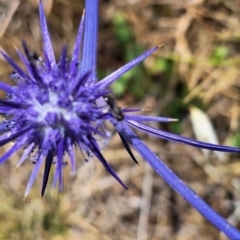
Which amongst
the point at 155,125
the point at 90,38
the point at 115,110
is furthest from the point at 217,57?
the point at 115,110

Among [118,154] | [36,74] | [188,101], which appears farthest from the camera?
[118,154]

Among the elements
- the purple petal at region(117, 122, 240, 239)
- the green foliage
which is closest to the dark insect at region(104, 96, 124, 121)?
the purple petal at region(117, 122, 240, 239)

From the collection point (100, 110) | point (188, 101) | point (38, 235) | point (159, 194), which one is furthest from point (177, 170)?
point (100, 110)

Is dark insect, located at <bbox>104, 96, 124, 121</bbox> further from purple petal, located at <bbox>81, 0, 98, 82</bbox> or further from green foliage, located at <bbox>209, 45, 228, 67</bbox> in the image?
green foliage, located at <bbox>209, 45, 228, 67</bbox>

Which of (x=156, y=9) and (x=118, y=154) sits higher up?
(x=156, y=9)

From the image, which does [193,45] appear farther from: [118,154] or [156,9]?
[118,154]

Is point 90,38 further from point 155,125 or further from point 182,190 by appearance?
point 155,125

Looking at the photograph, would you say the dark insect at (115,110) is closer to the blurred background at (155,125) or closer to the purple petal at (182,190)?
the purple petal at (182,190)
